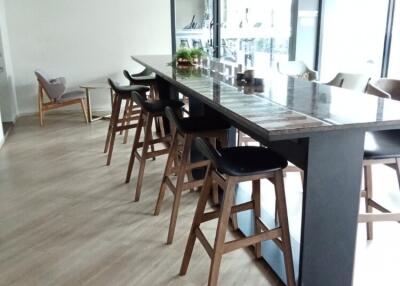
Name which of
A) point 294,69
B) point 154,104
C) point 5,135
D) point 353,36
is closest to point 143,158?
point 154,104

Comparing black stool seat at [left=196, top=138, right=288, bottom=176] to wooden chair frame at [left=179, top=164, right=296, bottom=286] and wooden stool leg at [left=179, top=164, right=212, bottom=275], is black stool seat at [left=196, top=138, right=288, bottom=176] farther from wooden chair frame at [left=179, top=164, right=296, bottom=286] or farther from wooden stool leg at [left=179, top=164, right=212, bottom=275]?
wooden stool leg at [left=179, top=164, right=212, bottom=275]

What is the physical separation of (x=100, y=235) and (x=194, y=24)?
17.0ft

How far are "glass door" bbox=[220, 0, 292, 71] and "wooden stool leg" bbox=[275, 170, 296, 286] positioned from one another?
5198 millimetres

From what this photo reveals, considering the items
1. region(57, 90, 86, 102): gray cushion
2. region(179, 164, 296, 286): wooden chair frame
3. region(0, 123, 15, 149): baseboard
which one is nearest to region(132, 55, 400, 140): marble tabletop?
region(179, 164, 296, 286): wooden chair frame

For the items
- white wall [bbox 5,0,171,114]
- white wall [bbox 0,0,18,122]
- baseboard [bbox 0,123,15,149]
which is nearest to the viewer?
baseboard [bbox 0,123,15,149]

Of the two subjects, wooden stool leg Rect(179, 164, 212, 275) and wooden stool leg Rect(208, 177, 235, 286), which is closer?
wooden stool leg Rect(208, 177, 235, 286)

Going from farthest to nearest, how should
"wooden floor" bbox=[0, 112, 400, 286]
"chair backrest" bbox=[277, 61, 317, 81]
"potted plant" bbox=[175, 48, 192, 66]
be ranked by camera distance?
"chair backrest" bbox=[277, 61, 317, 81], "potted plant" bbox=[175, 48, 192, 66], "wooden floor" bbox=[0, 112, 400, 286]

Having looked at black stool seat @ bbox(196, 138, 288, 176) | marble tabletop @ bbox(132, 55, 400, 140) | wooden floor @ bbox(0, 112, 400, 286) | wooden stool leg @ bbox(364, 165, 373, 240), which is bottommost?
wooden floor @ bbox(0, 112, 400, 286)

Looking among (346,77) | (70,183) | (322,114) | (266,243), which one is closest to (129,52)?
(70,183)

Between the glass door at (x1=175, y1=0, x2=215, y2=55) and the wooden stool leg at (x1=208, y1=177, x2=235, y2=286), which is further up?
the glass door at (x1=175, y1=0, x2=215, y2=55)

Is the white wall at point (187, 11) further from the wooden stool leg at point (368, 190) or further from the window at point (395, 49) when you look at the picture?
the wooden stool leg at point (368, 190)

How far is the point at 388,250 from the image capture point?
2533mm

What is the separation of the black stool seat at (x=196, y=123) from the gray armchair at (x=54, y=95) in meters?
3.37

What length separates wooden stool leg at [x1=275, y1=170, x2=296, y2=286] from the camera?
1.96m
